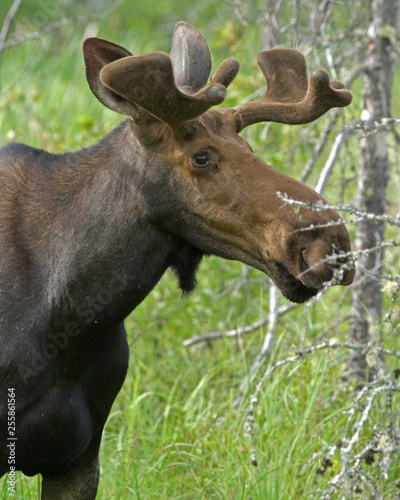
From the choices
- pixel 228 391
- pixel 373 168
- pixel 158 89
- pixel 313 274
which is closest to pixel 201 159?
pixel 158 89

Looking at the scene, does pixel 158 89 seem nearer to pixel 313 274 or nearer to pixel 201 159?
pixel 201 159

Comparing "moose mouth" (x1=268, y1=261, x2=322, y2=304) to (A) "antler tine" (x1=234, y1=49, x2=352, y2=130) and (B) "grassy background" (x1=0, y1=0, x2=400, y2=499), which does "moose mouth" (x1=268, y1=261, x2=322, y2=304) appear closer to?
(B) "grassy background" (x1=0, y1=0, x2=400, y2=499)

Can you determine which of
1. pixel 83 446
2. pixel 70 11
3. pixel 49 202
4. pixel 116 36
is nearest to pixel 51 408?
pixel 83 446

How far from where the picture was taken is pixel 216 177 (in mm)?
2648

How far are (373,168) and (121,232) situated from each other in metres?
2.11

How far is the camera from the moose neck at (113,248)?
2723 mm

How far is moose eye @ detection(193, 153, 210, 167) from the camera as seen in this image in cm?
265

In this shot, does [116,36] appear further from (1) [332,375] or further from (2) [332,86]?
(2) [332,86]

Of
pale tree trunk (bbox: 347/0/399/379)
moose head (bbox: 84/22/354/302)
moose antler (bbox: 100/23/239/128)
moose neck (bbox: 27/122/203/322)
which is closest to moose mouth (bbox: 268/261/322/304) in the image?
moose head (bbox: 84/22/354/302)

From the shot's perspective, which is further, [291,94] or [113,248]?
[291,94]

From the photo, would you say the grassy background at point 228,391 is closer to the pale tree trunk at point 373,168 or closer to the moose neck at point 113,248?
the pale tree trunk at point 373,168

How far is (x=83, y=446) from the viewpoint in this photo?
9.52 ft

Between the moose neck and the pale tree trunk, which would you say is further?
the pale tree trunk

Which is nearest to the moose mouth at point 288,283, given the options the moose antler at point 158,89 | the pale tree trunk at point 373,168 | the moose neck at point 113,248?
the moose neck at point 113,248
